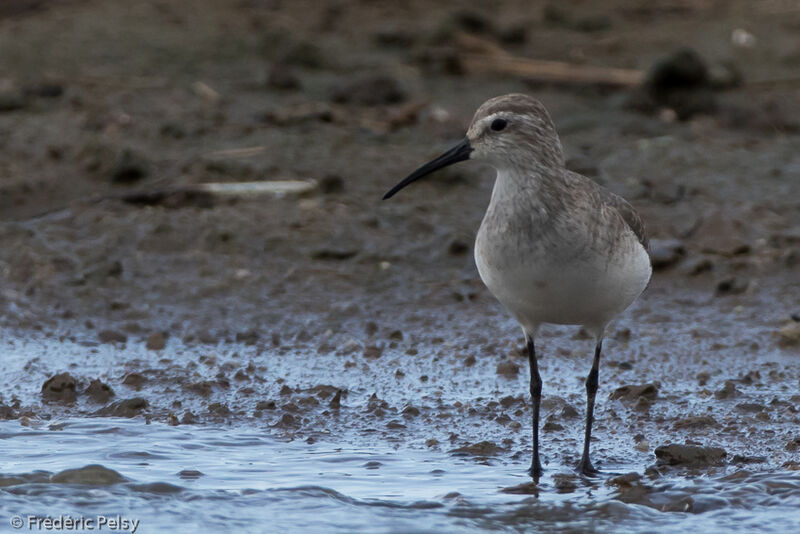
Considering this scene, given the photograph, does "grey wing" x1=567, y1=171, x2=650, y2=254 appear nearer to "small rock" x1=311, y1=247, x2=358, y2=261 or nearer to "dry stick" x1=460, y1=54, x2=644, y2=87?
"small rock" x1=311, y1=247, x2=358, y2=261

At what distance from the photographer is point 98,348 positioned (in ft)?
27.6

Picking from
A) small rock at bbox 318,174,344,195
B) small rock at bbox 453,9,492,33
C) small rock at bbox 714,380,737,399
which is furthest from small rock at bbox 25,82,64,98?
small rock at bbox 714,380,737,399

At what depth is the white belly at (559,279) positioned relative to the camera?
5934 millimetres

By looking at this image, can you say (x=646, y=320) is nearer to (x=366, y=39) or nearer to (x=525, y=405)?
(x=525, y=405)

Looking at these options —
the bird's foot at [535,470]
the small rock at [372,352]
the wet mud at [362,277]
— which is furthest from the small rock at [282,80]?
the bird's foot at [535,470]

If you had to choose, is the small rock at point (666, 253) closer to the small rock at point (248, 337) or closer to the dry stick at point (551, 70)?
the small rock at point (248, 337)

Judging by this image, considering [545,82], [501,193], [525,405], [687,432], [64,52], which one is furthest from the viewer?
[64,52]

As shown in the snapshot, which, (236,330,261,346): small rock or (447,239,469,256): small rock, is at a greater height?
(447,239,469,256): small rock

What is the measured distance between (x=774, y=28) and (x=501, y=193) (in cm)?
815

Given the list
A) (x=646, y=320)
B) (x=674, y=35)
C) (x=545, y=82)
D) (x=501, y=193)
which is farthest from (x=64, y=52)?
(x=501, y=193)

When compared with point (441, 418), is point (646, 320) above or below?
above

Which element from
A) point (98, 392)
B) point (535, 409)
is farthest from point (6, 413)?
point (535, 409)

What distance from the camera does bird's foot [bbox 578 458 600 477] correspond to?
643 centimetres

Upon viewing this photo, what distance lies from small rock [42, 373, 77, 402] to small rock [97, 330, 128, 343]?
2.90 feet
